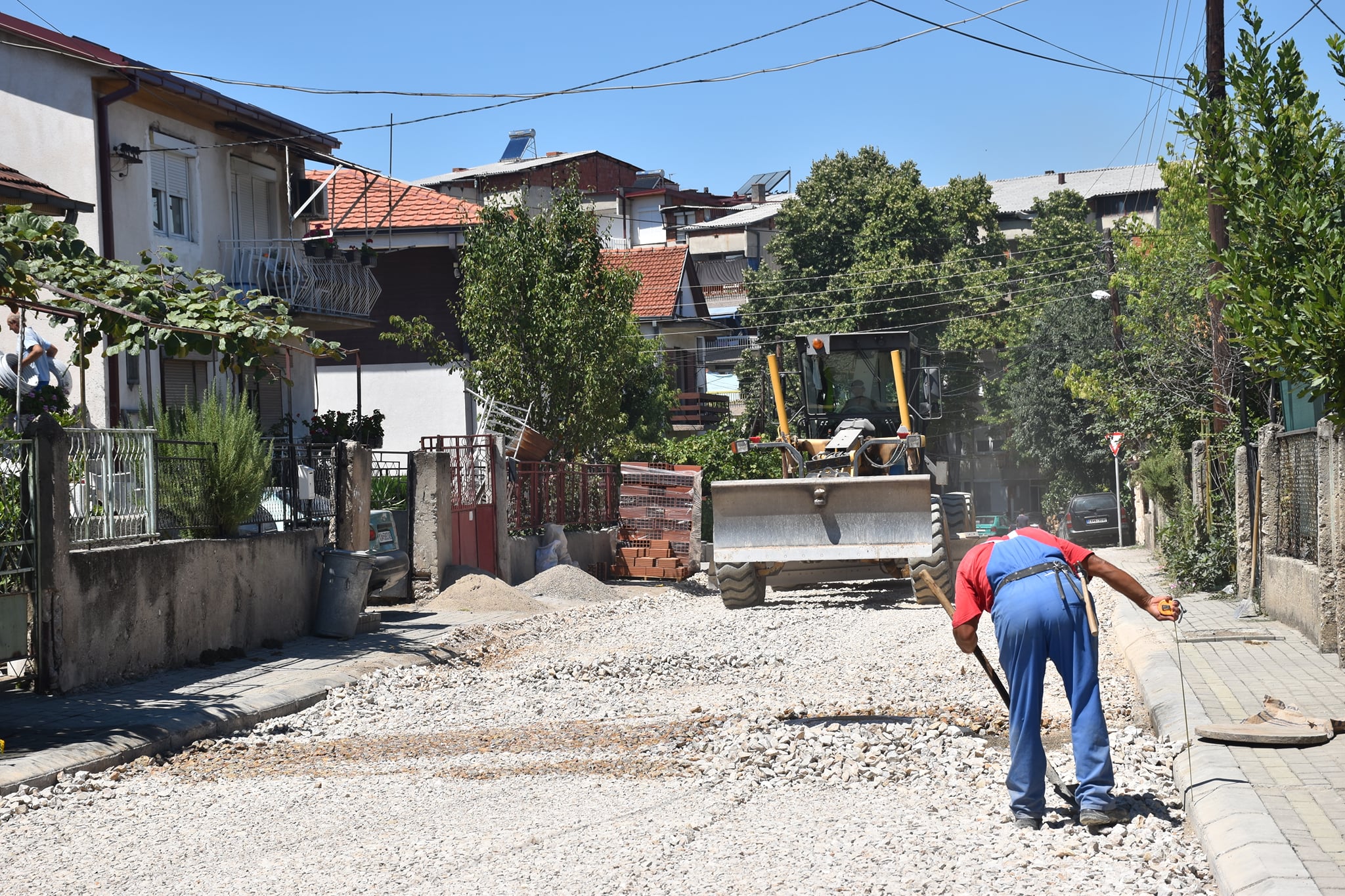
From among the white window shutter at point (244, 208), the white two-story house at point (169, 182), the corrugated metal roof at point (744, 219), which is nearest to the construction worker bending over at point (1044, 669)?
the white two-story house at point (169, 182)

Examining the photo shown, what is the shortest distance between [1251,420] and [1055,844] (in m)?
13.7

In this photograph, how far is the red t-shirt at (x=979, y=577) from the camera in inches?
249

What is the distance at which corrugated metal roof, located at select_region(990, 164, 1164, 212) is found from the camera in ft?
241

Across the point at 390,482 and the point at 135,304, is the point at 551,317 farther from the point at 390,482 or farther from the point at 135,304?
the point at 135,304

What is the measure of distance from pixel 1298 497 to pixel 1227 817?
884 cm

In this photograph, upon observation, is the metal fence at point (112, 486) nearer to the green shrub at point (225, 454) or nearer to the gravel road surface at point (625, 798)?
the green shrub at point (225, 454)

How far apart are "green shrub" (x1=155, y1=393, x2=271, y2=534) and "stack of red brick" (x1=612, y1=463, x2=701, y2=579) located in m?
11.6

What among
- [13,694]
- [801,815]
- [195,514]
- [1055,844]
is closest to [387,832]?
[801,815]

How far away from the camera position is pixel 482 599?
701 inches

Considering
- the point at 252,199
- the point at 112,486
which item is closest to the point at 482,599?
the point at 112,486

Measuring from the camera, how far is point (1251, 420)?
17953 mm

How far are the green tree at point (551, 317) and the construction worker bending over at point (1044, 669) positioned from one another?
1770 cm

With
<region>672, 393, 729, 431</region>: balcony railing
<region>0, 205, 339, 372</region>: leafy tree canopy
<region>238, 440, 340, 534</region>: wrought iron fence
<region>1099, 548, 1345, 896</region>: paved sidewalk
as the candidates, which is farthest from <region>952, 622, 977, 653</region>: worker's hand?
<region>672, 393, 729, 431</region>: balcony railing

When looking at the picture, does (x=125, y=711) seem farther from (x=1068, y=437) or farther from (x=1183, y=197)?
(x=1068, y=437)
